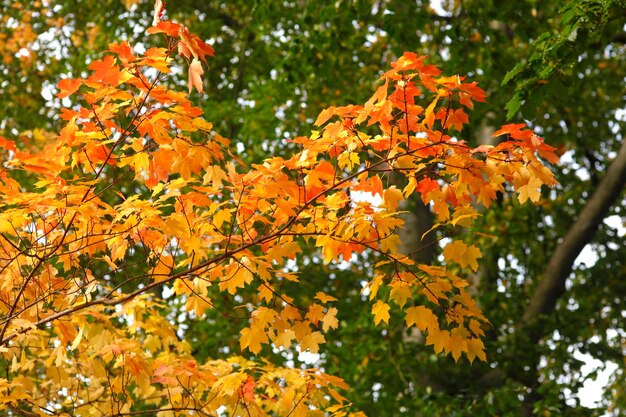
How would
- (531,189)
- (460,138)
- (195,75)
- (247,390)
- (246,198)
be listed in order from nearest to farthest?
(195,75) < (531,189) < (246,198) < (247,390) < (460,138)

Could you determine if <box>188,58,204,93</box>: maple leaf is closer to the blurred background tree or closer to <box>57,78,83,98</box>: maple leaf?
<box>57,78,83,98</box>: maple leaf

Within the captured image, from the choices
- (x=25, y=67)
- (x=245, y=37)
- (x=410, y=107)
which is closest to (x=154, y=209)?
(x=410, y=107)

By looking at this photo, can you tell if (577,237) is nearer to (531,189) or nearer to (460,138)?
(460,138)

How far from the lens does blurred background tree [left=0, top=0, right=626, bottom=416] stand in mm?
8445

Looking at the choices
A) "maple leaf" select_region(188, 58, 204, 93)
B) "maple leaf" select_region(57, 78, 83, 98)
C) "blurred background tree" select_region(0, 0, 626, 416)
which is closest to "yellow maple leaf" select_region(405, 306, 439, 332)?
"maple leaf" select_region(188, 58, 204, 93)

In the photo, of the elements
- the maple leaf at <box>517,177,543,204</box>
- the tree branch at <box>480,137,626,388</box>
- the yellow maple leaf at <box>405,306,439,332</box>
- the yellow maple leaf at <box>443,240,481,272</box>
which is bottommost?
the yellow maple leaf at <box>405,306,439,332</box>

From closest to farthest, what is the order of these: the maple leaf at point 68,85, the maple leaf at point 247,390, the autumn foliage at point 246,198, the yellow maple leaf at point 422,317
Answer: the maple leaf at point 68,85
the autumn foliage at point 246,198
the yellow maple leaf at point 422,317
the maple leaf at point 247,390

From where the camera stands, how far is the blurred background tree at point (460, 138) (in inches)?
332

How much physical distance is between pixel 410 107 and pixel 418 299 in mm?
5301

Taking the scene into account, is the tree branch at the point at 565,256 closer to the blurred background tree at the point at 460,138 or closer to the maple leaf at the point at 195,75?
the blurred background tree at the point at 460,138

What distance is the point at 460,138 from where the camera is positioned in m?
7.33

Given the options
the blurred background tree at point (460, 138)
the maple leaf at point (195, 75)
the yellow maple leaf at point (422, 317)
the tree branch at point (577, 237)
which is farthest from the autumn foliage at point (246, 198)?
the tree branch at point (577, 237)

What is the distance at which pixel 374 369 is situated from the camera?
347 inches

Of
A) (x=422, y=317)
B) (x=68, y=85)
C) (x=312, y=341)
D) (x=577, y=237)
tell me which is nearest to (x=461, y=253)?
(x=422, y=317)
